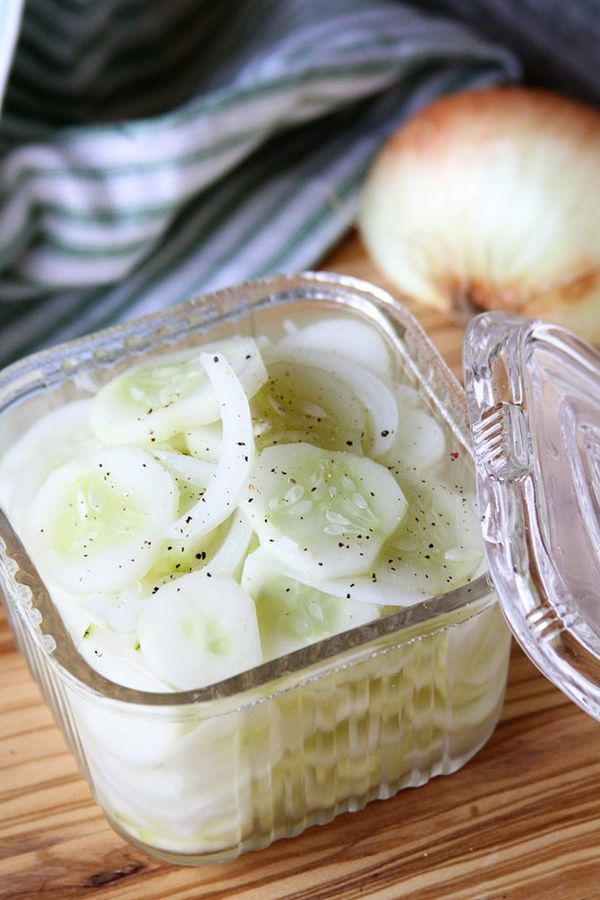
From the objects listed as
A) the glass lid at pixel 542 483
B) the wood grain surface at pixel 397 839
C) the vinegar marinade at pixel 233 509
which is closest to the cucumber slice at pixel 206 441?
the vinegar marinade at pixel 233 509

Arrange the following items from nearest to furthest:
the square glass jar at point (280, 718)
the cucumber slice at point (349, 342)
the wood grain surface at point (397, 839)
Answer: the square glass jar at point (280, 718), the wood grain surface at point (397, 839), the cucumber slice at point (349, 342)

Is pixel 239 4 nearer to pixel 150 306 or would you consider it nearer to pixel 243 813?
pixel 150 306

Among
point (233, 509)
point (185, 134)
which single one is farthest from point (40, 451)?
point (185, 134)

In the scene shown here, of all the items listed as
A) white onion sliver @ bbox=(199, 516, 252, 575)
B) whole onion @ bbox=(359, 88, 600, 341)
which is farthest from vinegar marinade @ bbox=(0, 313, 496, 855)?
whole onion @ bbox=(359, 88, 600, 341)

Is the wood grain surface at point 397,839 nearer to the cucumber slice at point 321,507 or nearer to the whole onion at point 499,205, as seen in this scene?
the cucumber slice at point 321,507

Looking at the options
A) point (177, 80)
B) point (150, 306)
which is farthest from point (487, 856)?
point (177, 80)

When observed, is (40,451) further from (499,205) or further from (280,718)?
(499,205)
